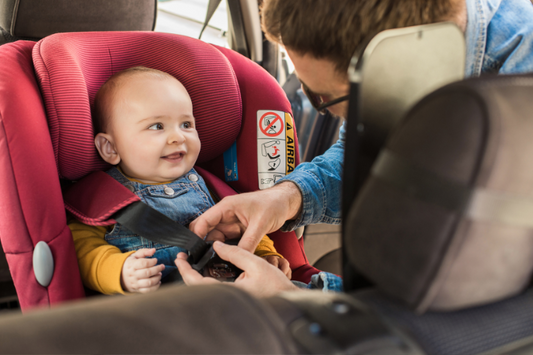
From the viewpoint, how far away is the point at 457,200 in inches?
13.5

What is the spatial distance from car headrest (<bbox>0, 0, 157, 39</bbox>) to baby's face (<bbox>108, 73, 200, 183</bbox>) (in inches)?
13.7

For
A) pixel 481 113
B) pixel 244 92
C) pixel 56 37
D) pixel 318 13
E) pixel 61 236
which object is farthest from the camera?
pixel 244 92

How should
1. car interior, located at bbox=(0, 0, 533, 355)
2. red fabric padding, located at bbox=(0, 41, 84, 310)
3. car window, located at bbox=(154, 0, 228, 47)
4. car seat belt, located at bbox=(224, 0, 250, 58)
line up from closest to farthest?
car interior, located at bbox=(0, 0, 533, 355) < red fabric padding, located at bbox=(0, 41, 84, 310) < car seat belt, located at bbox=(224, 0, 250, 58) < car window, located at bbox=(154, 0, 228, 47)

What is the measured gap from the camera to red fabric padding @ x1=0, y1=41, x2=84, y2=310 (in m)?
0.90

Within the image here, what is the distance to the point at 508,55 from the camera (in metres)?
0.72

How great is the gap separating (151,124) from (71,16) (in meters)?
0.47

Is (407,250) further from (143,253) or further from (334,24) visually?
(143,253)

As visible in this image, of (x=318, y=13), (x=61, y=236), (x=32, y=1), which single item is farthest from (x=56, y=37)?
(x=318, y=13)

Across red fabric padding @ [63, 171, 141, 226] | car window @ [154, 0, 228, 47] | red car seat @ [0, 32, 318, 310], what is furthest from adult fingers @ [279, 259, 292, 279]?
car window @ [154, 0, 228, 47]

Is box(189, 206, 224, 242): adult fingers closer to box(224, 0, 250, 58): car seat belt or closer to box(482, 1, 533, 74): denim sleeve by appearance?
box(482, 1, 533, 74): denim sleeve

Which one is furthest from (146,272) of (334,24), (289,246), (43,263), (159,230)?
(334,24)

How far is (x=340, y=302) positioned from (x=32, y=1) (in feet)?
4.19

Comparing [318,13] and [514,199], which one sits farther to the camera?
[318,13]

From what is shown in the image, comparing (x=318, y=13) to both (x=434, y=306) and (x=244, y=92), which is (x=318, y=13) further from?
(x=244, y=92)
